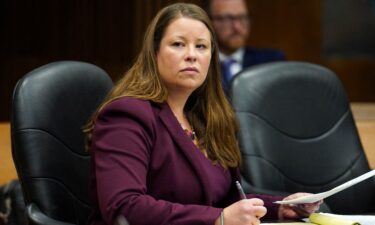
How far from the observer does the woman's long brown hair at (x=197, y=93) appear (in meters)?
2.15

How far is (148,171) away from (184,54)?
13.1 inches

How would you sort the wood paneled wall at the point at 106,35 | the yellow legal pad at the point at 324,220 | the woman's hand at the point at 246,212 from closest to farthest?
1. the woman's hand at the point at 246,212
2. the yellow legal pad at the point at 324,220
3. the wood paneled wall at the point at 106,35

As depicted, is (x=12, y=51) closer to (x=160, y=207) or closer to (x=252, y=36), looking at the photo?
(x=252, y=36)

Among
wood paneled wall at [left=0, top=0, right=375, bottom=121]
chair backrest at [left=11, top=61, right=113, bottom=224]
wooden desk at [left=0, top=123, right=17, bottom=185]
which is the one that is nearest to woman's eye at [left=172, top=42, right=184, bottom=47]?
chair backrest at [left=11, top=61, right=113, bottom=224]

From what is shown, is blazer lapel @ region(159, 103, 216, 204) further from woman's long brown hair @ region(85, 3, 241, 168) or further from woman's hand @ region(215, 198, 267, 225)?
woman's hand @ region(215, 198, 267, 225)

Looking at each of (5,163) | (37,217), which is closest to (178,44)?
(37,217)

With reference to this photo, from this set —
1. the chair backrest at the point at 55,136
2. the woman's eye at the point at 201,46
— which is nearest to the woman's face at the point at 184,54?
the woman's eye at the point at 201,46

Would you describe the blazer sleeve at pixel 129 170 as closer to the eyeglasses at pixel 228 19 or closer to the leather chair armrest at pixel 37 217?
the leather chair armrest at pixel 37 217

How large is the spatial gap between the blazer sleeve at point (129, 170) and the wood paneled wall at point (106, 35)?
294 cm

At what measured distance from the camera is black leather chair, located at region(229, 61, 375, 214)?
9.36 ft

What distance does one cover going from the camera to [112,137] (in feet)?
6.49

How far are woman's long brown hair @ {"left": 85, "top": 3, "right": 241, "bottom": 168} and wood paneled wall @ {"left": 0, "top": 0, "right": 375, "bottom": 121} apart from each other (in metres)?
2.63

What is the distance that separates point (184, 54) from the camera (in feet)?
7.00

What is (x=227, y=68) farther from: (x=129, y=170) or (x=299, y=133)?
(x=129, y=170)
